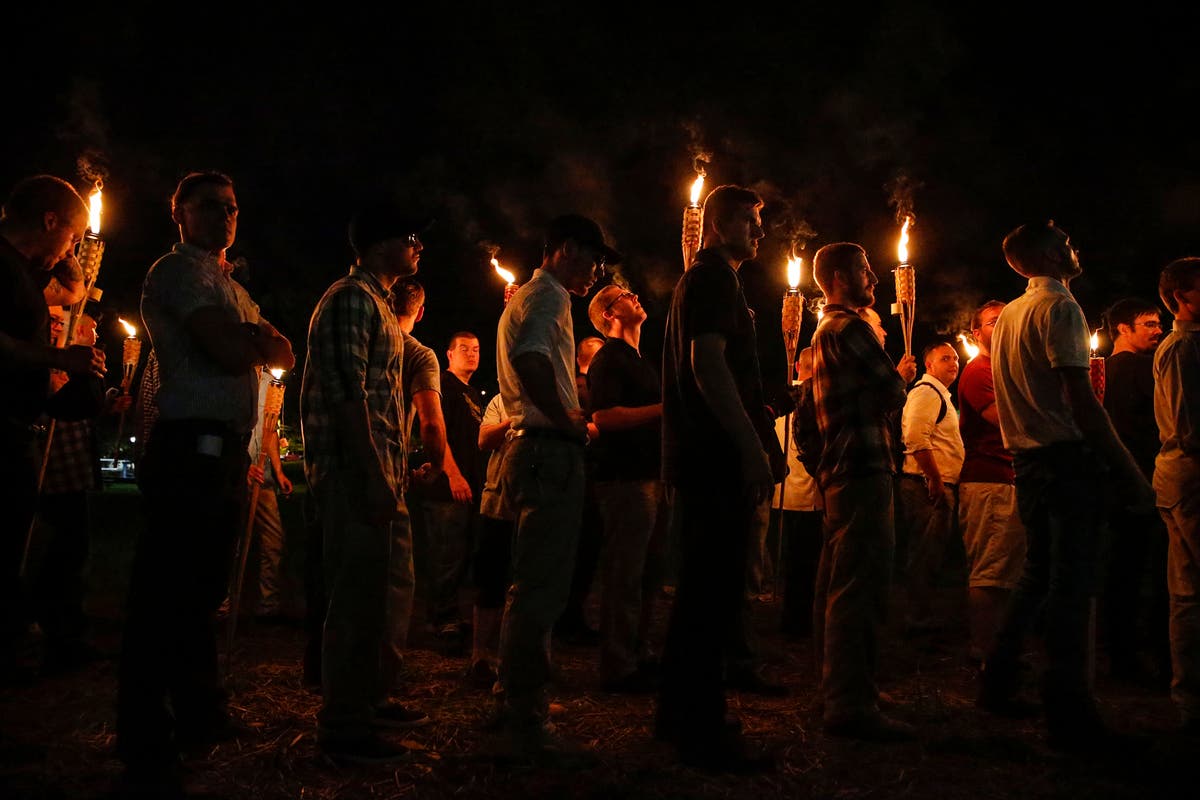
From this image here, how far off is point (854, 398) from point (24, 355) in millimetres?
3523

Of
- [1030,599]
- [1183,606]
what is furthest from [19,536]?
[1183,606]

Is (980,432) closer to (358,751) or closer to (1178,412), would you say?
(1178,412)

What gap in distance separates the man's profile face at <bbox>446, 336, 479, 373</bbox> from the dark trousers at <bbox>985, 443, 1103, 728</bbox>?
14.0ft

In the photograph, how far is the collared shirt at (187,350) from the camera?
3.48m

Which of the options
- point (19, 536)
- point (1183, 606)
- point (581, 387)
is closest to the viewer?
point (19, 536)

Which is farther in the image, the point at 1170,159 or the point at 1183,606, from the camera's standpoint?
the point at 1170,159

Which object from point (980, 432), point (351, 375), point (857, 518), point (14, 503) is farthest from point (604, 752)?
point (980, 432)

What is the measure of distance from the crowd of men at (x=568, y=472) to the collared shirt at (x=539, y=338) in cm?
2

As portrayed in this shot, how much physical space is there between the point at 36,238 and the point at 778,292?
52.5 feet

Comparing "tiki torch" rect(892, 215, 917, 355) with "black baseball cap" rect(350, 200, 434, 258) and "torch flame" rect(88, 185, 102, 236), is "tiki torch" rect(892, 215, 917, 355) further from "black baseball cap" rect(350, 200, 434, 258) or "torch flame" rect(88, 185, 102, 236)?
"torch flame" rect(88, 185, 102, 236)

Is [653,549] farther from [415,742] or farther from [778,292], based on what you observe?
[778,292]

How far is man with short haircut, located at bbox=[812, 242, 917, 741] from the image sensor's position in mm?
4223

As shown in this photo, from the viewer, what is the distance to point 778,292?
18.6m

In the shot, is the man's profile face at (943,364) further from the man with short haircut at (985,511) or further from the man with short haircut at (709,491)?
the man with short haircut at (709,491)
